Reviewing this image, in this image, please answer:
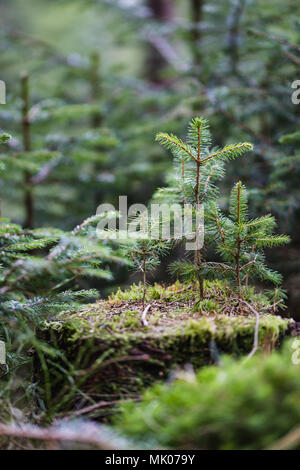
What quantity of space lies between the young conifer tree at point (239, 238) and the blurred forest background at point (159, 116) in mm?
758

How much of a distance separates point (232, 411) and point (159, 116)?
157 inches

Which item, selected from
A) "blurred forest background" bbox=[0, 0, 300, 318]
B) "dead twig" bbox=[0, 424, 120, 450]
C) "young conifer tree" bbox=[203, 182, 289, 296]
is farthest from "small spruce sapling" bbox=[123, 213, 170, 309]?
"blurred forest background" bbox=[0, 0, 300, 318]

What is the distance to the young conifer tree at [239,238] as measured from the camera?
164cm

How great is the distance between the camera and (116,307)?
5.73 ft

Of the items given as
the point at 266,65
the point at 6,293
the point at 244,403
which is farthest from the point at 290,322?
the point at 266,65

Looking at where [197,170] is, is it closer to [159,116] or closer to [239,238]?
[239,238]

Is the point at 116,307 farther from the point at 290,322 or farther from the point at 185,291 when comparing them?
the point at 290,322

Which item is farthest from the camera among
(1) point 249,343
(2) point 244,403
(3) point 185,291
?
(3) point 185,291

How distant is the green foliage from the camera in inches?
36.8

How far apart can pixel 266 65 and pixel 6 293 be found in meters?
3.10

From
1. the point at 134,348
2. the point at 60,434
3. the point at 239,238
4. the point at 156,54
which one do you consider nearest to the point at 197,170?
the point at 239,238

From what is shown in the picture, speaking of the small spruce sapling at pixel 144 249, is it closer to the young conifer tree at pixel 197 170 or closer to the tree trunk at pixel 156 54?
the young conifer tree at pixel 197 170

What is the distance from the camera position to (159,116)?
173 inches
